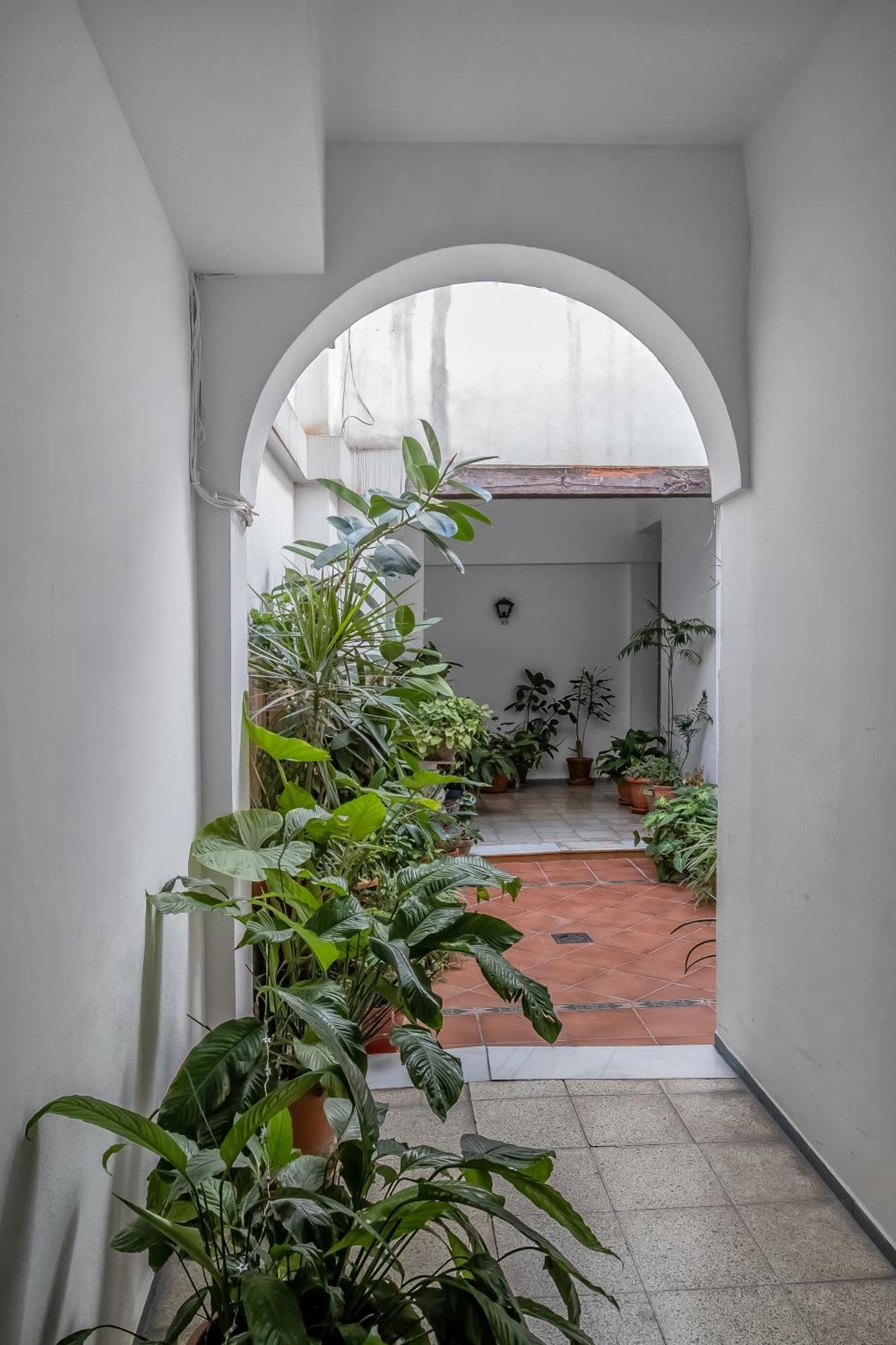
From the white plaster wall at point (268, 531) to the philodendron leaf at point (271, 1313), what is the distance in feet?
9.08

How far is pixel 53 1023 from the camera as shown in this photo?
1507 millimetres

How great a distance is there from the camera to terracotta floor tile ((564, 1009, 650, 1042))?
370cm

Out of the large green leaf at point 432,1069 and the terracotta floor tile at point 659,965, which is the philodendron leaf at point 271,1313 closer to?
the large green leaf at point 432,1069

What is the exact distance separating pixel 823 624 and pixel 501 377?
4.32 m

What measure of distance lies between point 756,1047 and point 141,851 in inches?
82.0

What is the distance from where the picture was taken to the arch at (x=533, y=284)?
3076 millimetres

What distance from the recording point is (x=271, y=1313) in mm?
1327

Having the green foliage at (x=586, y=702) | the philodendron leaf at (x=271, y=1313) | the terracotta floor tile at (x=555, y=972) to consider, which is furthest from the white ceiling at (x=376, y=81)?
the green foliage at (x=586, y=702)

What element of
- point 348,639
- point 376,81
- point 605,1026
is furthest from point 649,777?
point 376,81

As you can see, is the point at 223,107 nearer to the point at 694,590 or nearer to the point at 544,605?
the point at 694,590

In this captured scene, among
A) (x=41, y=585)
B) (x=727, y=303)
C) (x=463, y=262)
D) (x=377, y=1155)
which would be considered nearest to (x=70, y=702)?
(x=41, y=585)

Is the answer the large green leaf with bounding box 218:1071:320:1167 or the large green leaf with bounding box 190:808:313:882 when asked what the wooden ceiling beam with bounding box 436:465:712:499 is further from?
the large green leaf with bounding box 218:1071:320:1167

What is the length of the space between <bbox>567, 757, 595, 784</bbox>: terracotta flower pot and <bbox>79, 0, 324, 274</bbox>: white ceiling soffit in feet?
27.6

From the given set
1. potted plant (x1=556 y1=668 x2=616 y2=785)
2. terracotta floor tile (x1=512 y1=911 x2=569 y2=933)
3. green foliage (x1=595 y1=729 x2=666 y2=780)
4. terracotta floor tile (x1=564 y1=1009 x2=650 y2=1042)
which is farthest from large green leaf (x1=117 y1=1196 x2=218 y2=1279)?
potted plant (x1=556 y1=668 x2=616 y2=785)
